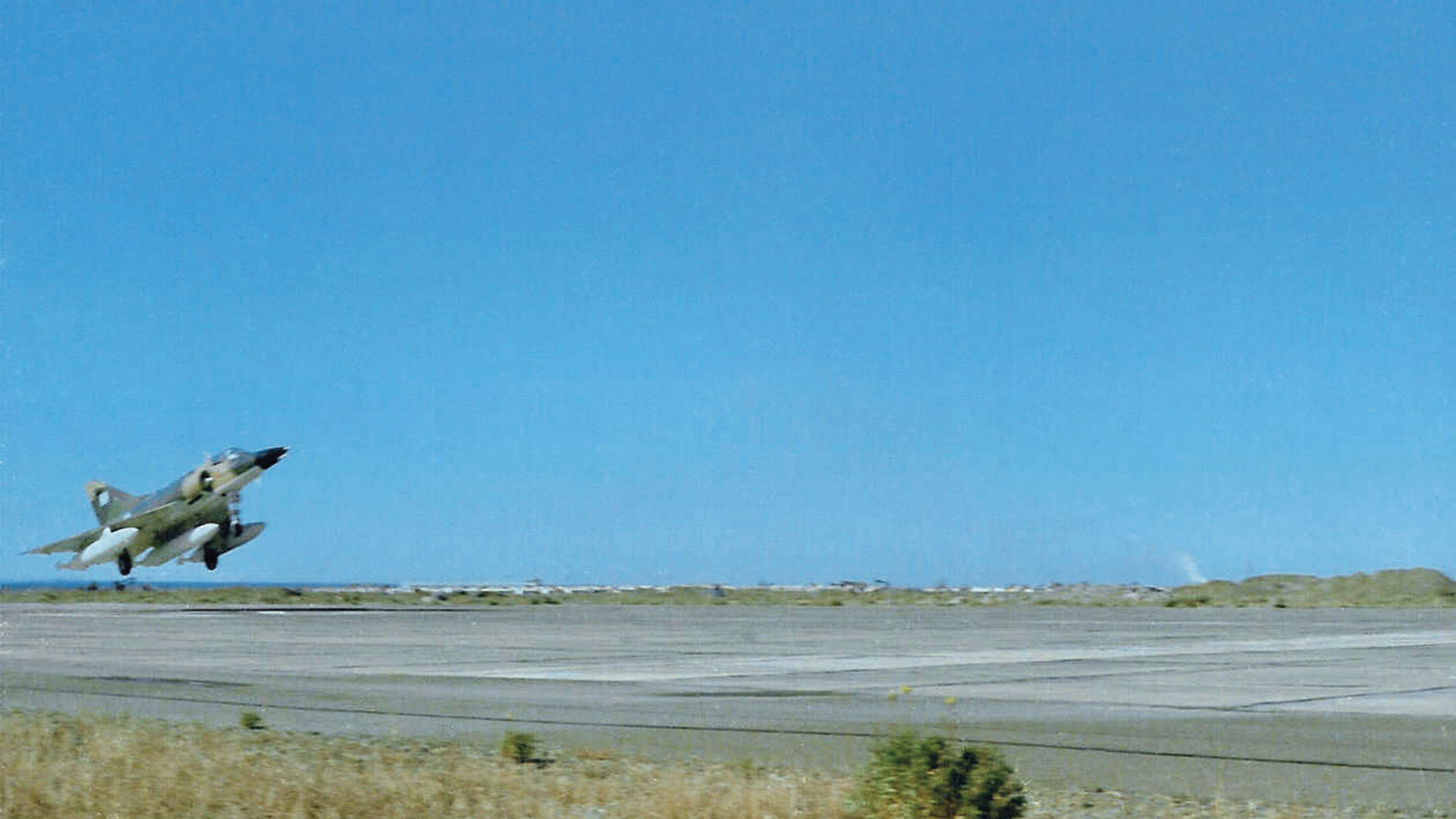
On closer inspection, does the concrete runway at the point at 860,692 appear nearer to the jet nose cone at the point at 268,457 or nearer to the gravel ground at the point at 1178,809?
the gravel ground at the point at 1178,809

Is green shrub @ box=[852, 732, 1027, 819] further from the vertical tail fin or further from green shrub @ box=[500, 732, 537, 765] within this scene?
the vertical tail fin

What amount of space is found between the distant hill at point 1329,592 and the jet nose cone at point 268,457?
48.5m

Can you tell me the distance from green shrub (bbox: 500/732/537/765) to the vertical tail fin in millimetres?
71257

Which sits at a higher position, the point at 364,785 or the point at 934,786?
the point at 934,786

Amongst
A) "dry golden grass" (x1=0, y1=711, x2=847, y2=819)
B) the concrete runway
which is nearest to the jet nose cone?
the concrete runway

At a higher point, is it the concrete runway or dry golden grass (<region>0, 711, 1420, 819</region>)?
the concrete runway

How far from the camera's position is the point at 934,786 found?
10.9 metres

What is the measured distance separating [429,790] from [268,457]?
59.7 m

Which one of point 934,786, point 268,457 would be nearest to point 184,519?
point 268,457

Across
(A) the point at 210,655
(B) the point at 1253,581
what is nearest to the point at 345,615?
(A) the point at 210,655

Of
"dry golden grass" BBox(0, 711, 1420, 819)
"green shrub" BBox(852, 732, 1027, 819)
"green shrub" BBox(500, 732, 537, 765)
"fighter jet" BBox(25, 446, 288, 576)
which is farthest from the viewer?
"fighter jet" BBox(25, 446, 288, 576)

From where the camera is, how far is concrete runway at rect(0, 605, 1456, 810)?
14195 millimetres

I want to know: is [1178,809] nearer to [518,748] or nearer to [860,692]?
[518,748]

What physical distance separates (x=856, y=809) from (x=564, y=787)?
2.33 meters
